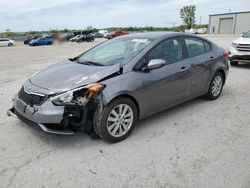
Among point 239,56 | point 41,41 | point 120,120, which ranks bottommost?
point 41,41

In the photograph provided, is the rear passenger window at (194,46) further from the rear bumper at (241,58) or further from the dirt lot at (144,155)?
the rear bumper at (241,58)

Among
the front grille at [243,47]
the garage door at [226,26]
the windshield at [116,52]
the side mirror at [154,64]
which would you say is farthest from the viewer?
the garage door at [226,26]

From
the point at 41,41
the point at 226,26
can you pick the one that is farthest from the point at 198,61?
the point at 226,26

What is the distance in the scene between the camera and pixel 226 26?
61.8 metres

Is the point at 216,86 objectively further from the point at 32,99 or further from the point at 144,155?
the point at 32,99

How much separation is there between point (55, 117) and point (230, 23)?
65.8m

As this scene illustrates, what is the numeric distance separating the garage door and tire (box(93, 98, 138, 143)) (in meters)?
64.0

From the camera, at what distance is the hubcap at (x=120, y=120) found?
356 cm

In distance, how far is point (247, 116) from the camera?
461cm

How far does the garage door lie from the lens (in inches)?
2391

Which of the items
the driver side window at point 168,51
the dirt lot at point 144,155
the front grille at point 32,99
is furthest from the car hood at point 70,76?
the dirt lot at point 144,155

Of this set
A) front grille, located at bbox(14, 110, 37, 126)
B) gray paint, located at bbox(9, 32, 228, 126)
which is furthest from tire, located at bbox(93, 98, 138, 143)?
front grille, located at bbox(14, 110, 37, 126)

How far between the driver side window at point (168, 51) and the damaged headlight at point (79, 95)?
1.10m

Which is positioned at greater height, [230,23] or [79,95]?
[230,23]
